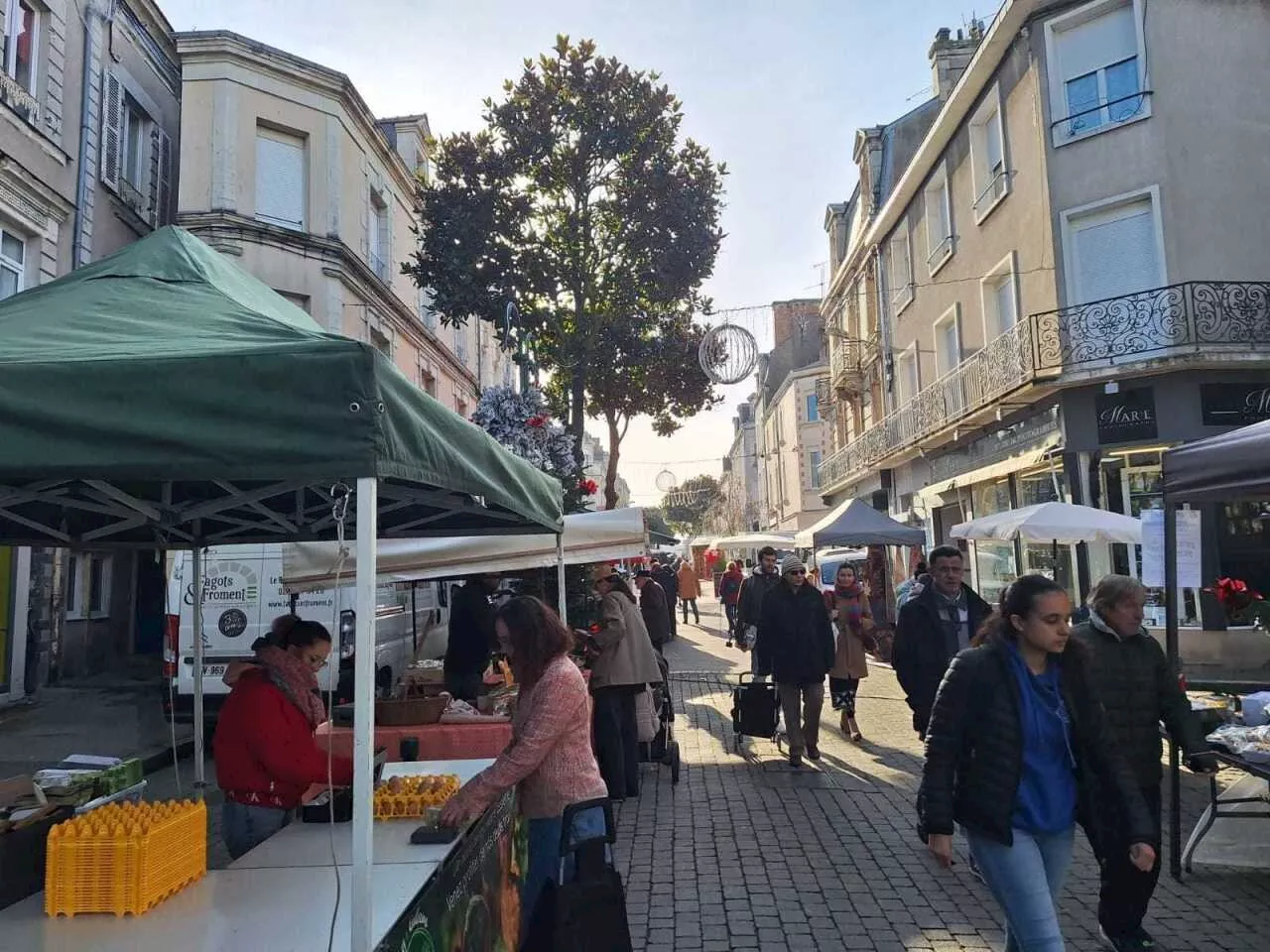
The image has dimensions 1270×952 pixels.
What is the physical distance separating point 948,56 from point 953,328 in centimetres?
771

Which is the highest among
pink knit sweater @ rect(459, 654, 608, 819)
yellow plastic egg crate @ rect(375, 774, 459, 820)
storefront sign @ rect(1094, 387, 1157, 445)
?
storefront sign @ rect(1094, 387, 1157, 445)

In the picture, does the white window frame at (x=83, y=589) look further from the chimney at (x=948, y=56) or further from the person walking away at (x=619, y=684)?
the chimney at (x=948, y=56)

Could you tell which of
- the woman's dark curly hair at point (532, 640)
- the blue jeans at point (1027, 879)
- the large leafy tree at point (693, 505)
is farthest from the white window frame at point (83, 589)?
the large leafy tree at point (693, 505)

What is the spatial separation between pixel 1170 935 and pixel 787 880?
197cm

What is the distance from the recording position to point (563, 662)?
149 inches

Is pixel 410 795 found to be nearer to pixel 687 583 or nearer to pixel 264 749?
pixel 264 749

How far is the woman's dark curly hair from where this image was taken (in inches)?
148

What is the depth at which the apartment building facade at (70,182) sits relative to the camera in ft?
40.9

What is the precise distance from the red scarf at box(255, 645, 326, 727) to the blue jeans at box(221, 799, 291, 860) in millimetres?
407

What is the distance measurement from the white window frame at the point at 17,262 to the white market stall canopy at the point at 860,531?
1206cm

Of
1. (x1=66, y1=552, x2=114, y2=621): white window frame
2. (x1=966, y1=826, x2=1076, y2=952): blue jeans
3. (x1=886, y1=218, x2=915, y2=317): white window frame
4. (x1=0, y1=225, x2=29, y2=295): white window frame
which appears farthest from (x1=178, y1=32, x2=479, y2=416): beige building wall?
(x1=966, y1=826, x2=1076, y2=952): blue jeans

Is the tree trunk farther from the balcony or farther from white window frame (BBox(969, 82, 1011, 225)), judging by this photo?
white window frame (BBox(969, 82, 1011, 225))

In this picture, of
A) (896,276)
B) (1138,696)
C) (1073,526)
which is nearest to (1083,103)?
(896,276)

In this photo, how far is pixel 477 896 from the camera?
333 cm
